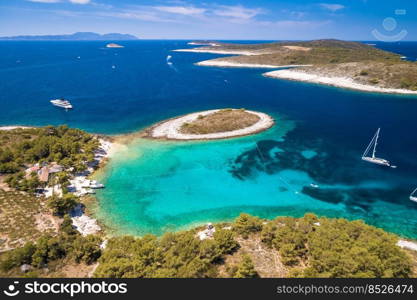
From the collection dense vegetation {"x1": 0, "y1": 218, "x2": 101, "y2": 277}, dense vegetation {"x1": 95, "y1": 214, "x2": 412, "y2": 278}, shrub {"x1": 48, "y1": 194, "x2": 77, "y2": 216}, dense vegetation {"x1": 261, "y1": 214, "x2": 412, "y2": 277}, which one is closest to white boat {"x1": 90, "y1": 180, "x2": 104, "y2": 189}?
shrub {"x1": 48, "y1": 194, "x2": 77, "y2": 216}

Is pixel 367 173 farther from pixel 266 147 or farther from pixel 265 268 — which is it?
pixel 265 268

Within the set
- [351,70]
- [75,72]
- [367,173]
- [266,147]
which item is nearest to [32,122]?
[266,147]

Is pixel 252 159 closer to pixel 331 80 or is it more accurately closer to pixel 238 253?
pixel 238 253

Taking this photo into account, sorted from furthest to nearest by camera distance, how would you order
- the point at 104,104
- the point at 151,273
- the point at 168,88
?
the point at 168,88 → the point at 104,104 → the point at 151,273

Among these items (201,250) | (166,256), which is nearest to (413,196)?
(201,250)

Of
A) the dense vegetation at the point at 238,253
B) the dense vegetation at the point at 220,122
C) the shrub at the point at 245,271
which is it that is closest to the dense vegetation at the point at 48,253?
the dense vegetation at the point at 238,253

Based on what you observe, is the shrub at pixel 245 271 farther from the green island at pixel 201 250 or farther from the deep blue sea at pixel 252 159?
the deep blue sea at pixel 252 159
